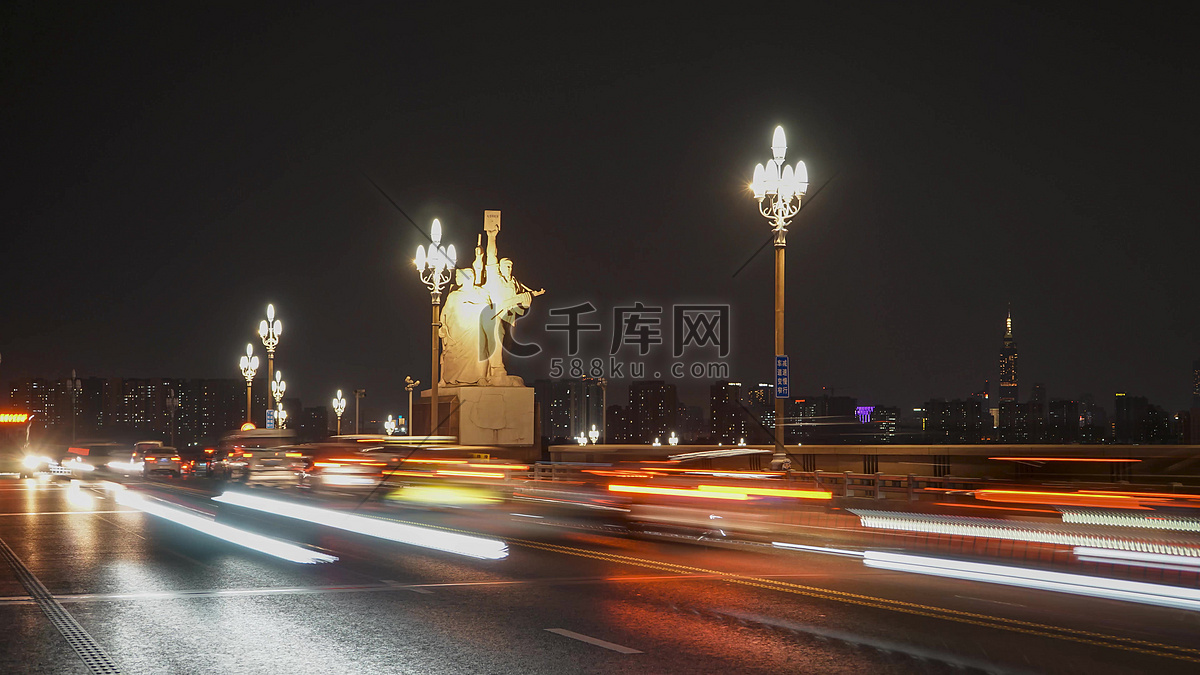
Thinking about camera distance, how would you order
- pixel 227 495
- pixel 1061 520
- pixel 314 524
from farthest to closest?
pixel 227 495
pixel 314 524
pixel 1061 520

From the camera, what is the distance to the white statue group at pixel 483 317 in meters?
41.0

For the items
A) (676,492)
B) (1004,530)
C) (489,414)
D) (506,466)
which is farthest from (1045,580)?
(489,414)

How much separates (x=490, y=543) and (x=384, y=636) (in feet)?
19.7

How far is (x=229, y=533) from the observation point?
17688 mm

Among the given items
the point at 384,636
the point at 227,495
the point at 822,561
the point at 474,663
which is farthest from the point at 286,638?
the point at 227,495

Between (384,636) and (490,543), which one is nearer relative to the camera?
(384,636)

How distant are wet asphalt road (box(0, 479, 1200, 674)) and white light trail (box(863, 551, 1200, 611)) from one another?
0.13 metres

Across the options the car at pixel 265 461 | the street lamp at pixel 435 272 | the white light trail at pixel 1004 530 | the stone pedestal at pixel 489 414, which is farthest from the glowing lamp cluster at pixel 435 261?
the white light trail at pixel 1004 530

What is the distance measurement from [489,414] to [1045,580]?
1188 inches

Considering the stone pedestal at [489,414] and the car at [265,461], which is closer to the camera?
the car at [265,461]

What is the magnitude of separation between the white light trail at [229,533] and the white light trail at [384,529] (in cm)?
162

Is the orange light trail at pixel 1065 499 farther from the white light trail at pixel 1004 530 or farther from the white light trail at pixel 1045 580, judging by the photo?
the white light trail at pixel 1045 580

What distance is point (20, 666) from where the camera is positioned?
7629 mm

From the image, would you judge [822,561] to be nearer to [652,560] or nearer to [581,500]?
[652,560]
